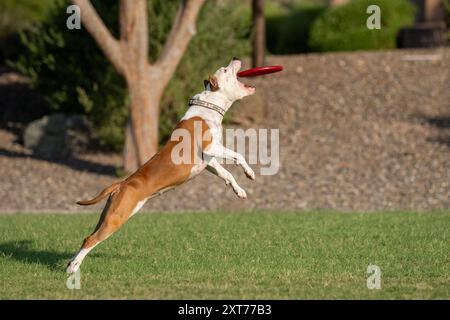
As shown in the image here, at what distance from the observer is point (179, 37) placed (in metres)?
17.7

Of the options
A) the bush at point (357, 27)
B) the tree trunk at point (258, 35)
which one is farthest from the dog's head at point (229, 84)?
the bush at point (357, 27)

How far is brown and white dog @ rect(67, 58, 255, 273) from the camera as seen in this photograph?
9.23m

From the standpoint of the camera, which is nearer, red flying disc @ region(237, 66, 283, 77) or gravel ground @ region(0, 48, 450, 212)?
red flying disc @ region(237, 66, 283, 77)

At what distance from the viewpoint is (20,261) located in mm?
10344

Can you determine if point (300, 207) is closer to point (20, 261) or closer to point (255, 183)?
point (255, 183)

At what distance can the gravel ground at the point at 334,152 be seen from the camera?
54.9 ft

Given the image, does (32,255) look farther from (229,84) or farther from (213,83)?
(229,84)

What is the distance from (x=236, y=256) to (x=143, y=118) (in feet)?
24.6

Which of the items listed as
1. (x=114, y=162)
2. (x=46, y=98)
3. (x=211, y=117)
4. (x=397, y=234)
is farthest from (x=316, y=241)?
(x=46, y=98)

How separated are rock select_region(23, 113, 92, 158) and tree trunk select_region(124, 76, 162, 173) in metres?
2.52

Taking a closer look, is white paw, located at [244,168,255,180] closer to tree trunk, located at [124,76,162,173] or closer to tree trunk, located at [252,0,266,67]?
tree trunk, located at [124,76,162,173]

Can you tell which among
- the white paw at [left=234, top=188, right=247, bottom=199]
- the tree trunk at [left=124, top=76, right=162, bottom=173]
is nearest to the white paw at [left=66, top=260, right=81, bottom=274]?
the white paw at [left=234, top=188, right=247, bottom=199]
